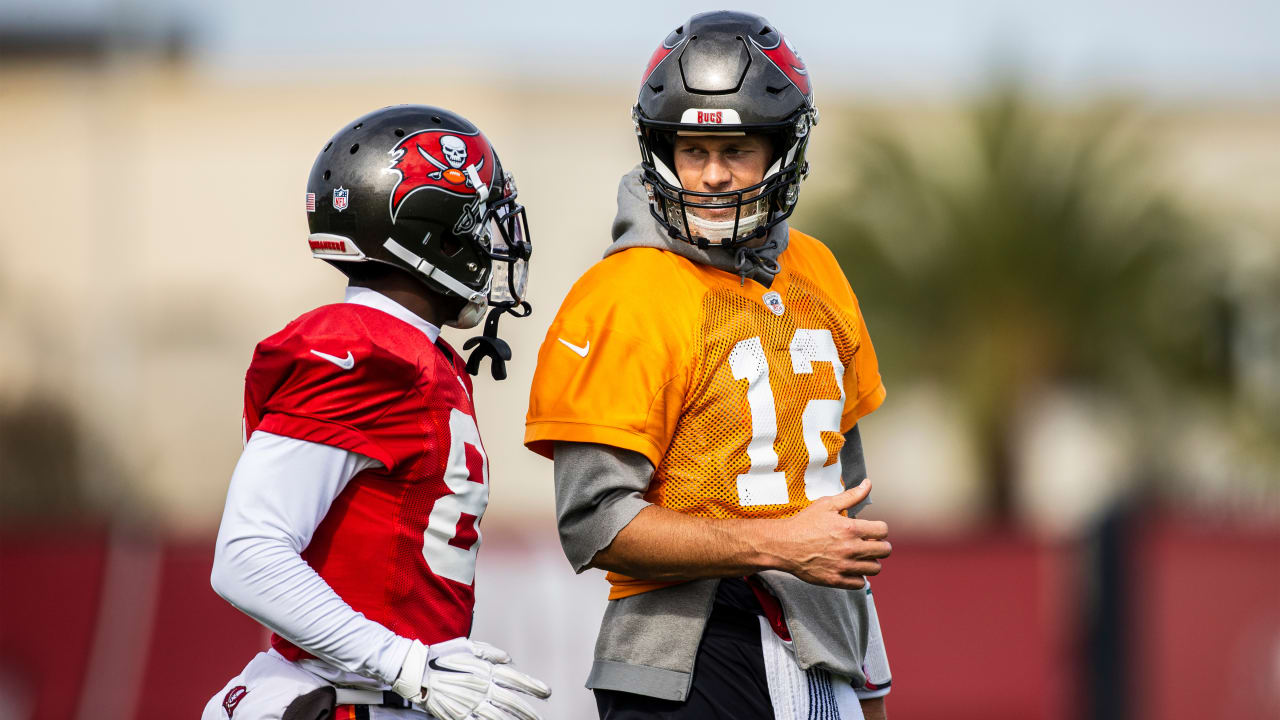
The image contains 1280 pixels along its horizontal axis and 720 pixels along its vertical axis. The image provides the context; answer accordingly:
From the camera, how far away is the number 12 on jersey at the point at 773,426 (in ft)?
11.9

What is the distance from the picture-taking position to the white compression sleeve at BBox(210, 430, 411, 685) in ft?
10.4

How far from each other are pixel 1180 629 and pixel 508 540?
15.5 ft

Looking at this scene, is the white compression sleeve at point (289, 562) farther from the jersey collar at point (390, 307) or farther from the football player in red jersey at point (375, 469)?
the jersey collar at point (390, 307)

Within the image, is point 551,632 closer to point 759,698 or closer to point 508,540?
point 508,540

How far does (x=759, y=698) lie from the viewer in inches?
143

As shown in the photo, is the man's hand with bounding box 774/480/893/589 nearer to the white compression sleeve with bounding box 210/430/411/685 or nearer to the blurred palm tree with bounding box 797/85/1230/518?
the white compression sleeve with bounding box 210/430/411/685

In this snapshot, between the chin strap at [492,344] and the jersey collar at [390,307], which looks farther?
the chin strap at [492,344]

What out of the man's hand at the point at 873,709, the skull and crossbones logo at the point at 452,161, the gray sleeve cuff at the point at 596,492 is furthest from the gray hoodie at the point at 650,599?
the skull and crossbones logo at the point at 452,161

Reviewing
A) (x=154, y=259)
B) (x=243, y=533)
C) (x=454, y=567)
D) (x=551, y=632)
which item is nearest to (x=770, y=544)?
(x=454, y=567)

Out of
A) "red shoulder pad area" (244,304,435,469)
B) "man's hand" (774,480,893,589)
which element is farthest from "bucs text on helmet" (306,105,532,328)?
"man's hand" (774,480,893,589)

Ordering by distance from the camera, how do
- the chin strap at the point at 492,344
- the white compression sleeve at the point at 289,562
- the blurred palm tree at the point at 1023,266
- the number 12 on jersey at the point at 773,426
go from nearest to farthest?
1. the white compression sleeve at the point at 289,562
2. the number 12 on jersey at the point at 773,426
3. the chin strap at the point at 492,344
4. the blurred palm tree at the point at 1023,266

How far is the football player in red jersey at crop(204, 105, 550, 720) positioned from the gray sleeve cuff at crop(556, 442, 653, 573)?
226 mm

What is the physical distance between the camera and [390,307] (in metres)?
3.65

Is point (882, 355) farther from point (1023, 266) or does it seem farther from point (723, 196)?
point (723, 196)
